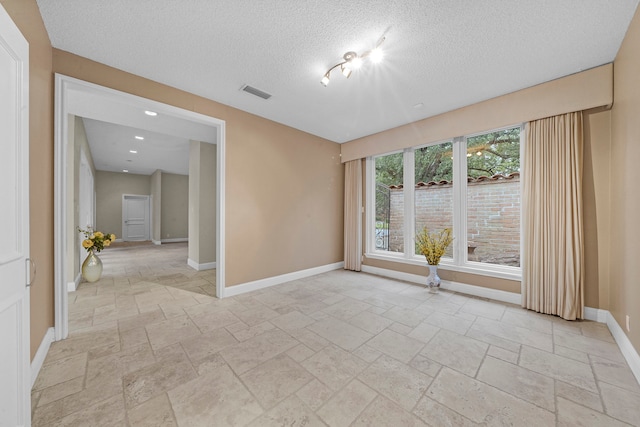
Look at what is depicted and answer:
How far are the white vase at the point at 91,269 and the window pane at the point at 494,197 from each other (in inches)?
236

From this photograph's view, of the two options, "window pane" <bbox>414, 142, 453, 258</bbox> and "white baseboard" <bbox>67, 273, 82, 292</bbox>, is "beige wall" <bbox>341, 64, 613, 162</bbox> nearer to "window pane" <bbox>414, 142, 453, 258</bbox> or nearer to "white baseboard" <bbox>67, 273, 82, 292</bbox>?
"window pane" <bbox>414, 142, 453, 258</bbox>

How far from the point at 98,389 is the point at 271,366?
43.6 inches

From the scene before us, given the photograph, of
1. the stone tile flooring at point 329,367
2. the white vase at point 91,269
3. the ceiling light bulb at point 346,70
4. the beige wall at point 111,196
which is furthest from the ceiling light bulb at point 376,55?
the beige wall at point 111,196

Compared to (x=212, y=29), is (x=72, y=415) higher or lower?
lower

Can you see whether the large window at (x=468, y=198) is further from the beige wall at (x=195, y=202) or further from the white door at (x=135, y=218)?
the white door at (x=135, y=218)

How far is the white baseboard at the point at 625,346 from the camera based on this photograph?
1.68 meters

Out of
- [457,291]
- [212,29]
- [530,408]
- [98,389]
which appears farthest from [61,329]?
[457,291]

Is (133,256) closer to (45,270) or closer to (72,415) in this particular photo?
(45,270)

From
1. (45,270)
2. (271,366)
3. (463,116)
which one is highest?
(463,116)

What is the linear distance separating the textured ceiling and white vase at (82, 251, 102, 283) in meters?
3.23

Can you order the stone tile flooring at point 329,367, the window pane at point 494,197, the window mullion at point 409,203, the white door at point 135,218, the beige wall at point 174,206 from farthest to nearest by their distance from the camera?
the white door at point 135,218 → the beige wall at point 174,206 → the window mullion at point 409,203 → the window pane at point 494,197 → the stone tile flooring at point 329,367

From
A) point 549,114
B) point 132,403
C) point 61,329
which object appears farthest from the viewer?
point 549,114

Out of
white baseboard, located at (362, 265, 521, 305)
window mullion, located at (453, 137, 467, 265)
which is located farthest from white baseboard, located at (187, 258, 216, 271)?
window mullion, located at (453, 137, 467, 265)

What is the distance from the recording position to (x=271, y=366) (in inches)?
70.5
